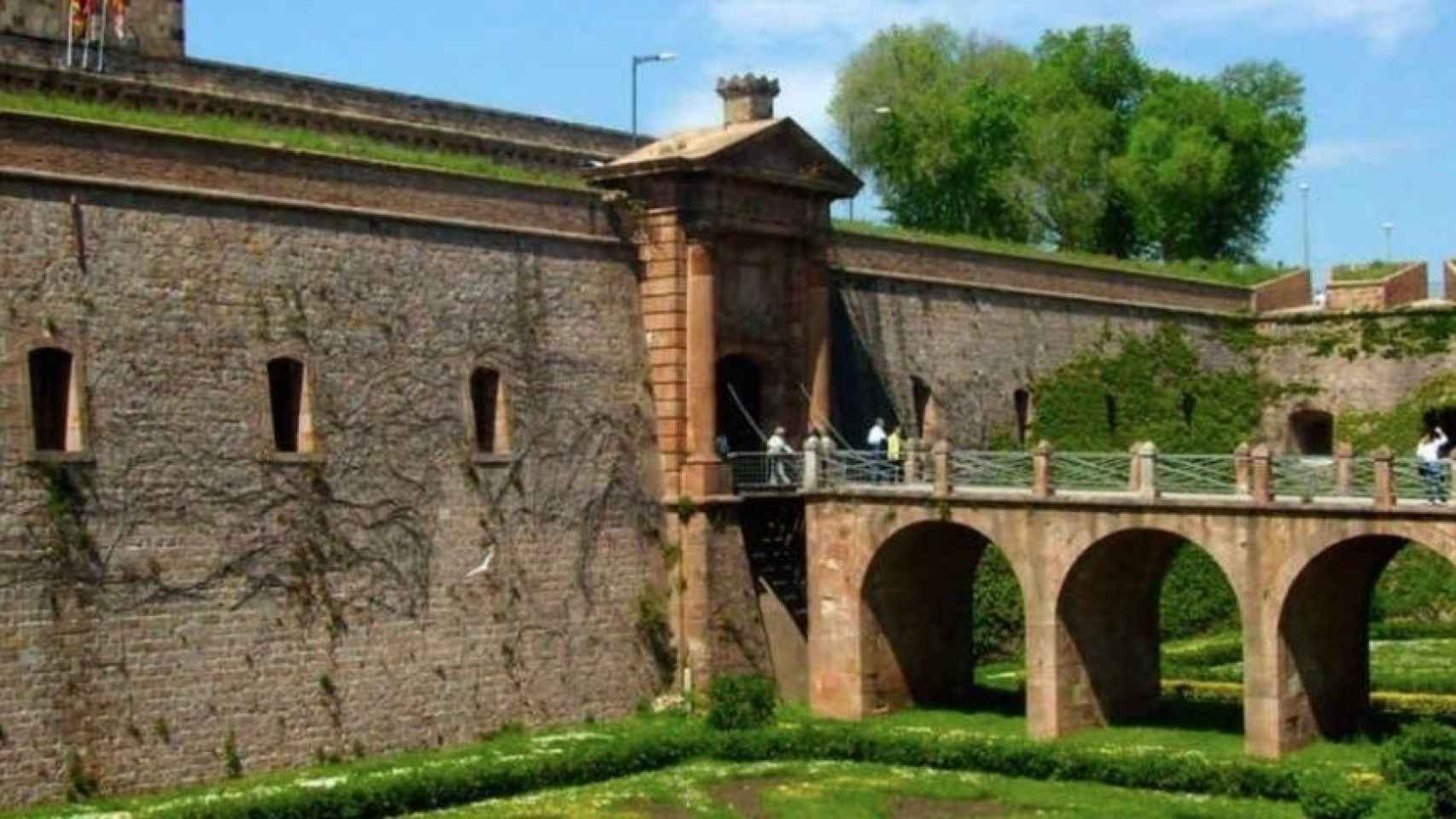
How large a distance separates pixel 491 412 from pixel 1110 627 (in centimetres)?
1040

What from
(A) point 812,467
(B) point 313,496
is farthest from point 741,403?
(B) point 313,496

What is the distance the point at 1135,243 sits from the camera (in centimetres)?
6988

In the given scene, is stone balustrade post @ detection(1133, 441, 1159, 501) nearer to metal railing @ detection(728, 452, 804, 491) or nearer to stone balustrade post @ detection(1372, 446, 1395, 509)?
stone balustrade post @ detection(1372, 446, 1395, 509)

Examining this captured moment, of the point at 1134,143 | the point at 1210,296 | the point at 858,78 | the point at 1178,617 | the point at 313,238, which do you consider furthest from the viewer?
the point at 858,78

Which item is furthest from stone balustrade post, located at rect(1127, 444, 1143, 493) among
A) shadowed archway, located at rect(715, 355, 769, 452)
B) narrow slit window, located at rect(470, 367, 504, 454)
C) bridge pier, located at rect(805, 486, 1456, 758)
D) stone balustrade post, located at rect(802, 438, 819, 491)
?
narrow slit window, located at rect(470, 367, 504, 454)

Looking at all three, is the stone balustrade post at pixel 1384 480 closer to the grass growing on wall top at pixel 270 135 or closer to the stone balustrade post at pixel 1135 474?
the stone balustrade post at pixel 1135 474

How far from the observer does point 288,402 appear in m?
32.5

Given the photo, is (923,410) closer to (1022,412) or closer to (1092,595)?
(1022,412)

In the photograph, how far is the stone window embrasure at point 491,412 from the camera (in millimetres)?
35312

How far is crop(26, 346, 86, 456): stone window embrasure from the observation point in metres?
29.4

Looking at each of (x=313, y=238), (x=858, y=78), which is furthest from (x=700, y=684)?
(x=858, y=78)

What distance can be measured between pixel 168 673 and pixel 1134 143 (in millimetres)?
44009

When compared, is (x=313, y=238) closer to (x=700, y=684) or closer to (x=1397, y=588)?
(x=700, y=684)

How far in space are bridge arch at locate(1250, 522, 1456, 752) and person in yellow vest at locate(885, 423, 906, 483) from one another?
766 cm
